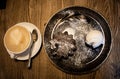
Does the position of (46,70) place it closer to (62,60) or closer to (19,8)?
(62,60)

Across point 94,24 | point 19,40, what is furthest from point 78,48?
point 19,40

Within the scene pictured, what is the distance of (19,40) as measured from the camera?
89 centimetres

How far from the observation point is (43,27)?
98cm

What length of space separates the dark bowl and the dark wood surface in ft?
0.08

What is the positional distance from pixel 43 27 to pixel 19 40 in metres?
0.14

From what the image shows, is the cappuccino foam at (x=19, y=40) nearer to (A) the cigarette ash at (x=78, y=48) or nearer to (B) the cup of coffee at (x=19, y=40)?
(B) the cup of coffee at (x=19, y=40)

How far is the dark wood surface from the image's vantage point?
0.91m

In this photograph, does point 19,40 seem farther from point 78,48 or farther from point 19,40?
point 78,48

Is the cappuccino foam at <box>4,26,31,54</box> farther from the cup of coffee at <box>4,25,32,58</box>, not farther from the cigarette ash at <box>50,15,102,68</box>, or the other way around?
the cigarette ash at <box>50,15,102,68</box>

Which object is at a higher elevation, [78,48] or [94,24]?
[94,24]

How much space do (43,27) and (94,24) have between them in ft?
0.75

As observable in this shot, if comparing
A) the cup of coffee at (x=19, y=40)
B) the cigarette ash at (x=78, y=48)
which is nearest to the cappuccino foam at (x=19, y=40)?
the cup of coffee at (x=19, y=40)

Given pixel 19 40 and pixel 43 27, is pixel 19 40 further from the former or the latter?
pixel 43 27

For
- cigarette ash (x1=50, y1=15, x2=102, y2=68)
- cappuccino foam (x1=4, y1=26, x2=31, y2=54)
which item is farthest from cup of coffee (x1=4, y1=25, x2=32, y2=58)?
cigarette ash (x1=50, y1=15, x2=102, y2=68)
